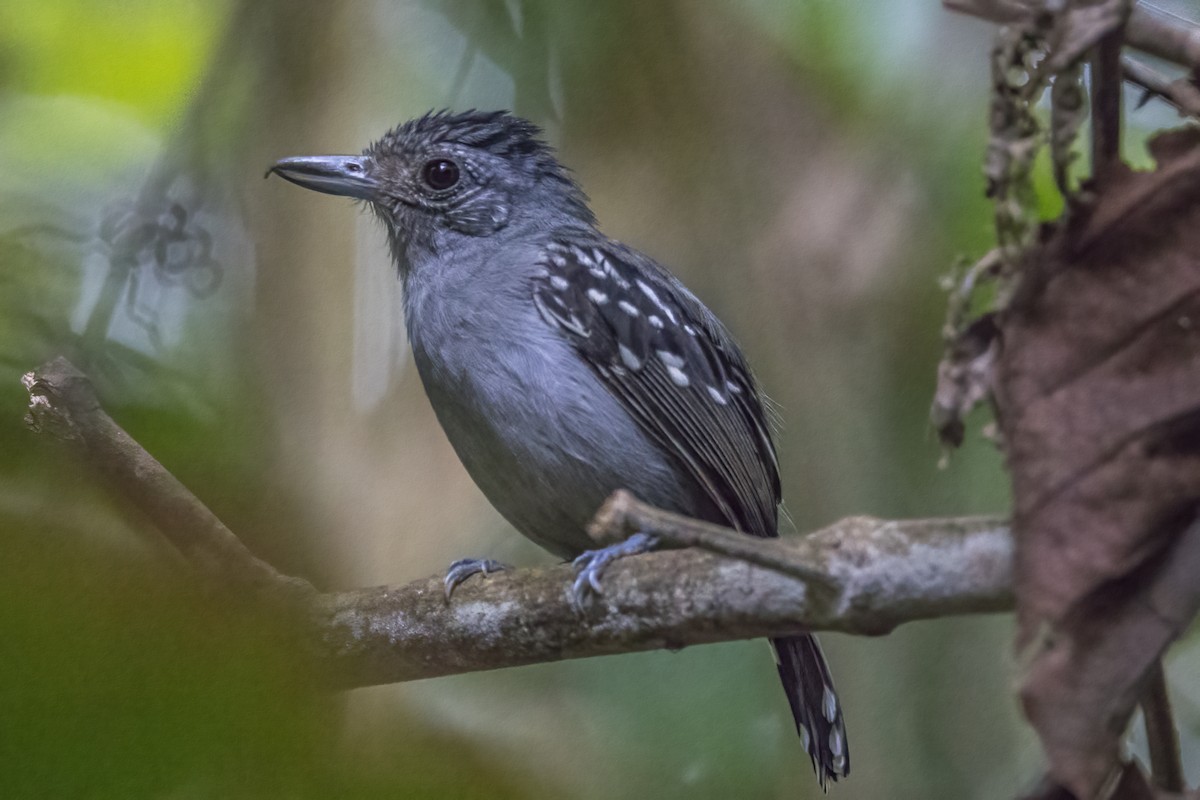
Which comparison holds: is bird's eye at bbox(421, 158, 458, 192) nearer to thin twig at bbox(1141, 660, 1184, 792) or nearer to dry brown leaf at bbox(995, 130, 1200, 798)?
dry brown leaf at bbox(995, 130, 1200, 798)

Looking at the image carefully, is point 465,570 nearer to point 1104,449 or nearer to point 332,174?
point 332,174

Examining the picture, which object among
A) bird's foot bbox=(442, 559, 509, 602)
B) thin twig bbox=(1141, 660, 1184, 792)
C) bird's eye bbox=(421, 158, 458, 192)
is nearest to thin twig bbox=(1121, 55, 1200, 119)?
thin twig bbox=(1141, 660, 1184, 792)

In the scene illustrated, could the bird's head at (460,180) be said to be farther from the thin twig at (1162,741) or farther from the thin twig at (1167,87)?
the thin twig at (1162,741)

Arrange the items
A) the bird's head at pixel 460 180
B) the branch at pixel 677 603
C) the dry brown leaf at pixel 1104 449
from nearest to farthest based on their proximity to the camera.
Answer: the dry brown leaf at pixel 1104 449 < the branch at pixel 677 603 < the bird's head at pixel 460 180

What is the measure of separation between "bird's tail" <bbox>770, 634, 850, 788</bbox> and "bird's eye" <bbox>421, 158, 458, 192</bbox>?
40.5 inches

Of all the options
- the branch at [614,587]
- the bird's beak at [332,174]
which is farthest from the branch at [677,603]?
the bird's beak at [332,174]

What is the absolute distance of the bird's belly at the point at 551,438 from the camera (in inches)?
70.9

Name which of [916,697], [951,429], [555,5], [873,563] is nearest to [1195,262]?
[951,429]

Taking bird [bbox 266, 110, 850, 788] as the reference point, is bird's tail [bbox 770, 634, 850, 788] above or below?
below

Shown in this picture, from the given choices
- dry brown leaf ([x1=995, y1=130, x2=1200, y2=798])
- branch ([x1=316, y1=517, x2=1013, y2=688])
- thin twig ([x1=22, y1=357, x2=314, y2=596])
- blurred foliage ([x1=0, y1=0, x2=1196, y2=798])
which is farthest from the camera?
blurred foliage ([x1=0, y1=0, x2=1196, y2=798])

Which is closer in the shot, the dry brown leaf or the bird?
the dry brown leaf

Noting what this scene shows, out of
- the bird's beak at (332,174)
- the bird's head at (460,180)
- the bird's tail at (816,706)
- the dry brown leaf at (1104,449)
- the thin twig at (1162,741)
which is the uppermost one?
the bird's beak at (332,174)

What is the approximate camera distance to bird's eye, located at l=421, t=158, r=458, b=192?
2.07 metres

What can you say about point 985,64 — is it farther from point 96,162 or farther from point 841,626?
point 96,162
